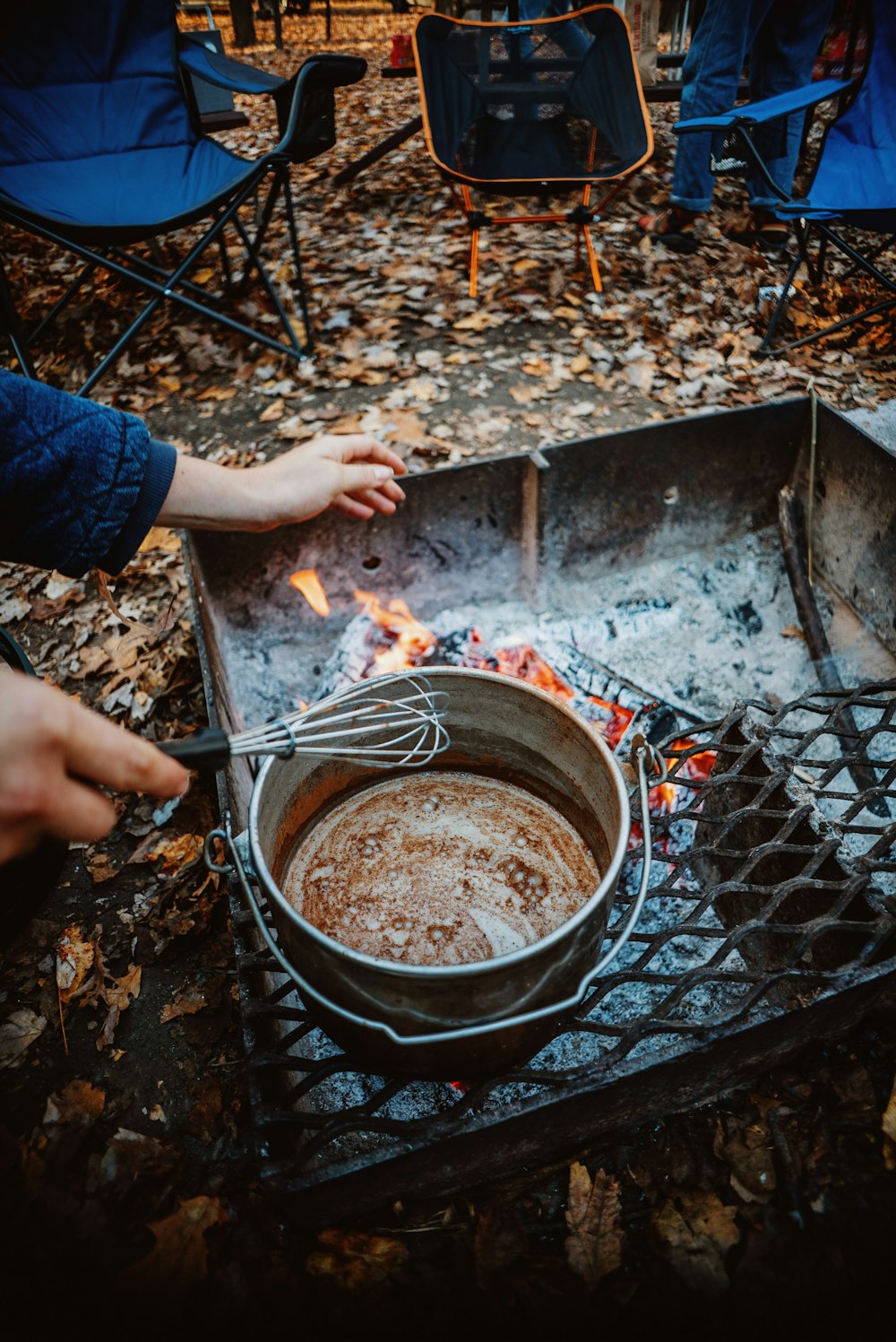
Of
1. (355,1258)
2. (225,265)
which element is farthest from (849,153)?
(355,1258)

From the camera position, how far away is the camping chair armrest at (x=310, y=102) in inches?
139

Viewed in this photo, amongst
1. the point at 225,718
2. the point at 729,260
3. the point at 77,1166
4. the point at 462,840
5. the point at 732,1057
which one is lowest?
the point at 77,1166

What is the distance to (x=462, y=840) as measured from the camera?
172 cm

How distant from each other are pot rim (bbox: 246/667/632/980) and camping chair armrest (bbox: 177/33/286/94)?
3926 mm

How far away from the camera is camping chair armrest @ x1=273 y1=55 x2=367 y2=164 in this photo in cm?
352

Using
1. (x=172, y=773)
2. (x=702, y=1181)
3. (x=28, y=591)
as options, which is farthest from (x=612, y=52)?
(x=702, y=1181)

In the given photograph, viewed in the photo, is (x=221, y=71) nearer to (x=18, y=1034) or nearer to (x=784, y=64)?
(x=784, y=64)

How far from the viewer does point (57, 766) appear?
98cm

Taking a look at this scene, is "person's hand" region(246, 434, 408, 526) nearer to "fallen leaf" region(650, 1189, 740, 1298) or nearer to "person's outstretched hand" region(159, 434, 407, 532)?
"person's outstretched hand" region(159, 434, 407, 532)

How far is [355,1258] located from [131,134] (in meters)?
5.13

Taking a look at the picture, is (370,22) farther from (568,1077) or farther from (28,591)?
(568,1077)

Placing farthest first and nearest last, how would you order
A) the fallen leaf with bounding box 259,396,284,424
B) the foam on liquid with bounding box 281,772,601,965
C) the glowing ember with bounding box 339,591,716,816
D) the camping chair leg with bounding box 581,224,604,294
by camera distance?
the camping chair leg with bounding box 581,224,604,294 < the fallen leaf with bounding box 259,396,284,424 < the glowing ember with bounding box 339,591,716,816 < the foam on liquid with bounding box 281,772,601,965

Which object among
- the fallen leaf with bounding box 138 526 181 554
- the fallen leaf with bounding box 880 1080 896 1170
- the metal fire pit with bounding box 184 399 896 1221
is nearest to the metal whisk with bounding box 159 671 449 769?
the metal fire pit with bounding box 184 399 896 1221

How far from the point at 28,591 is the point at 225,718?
1611mm
